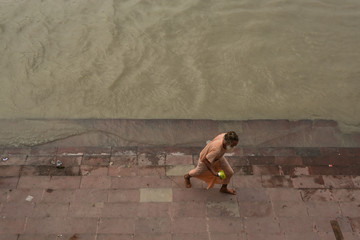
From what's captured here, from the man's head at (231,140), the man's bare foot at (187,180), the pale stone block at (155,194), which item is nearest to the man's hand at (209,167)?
the man's head at (231,140)

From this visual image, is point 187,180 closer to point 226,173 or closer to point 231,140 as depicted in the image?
point 226,173

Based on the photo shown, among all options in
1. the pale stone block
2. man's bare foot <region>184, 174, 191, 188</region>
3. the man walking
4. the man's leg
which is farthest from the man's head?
the pale stone block

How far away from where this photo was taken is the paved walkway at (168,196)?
15.3ft

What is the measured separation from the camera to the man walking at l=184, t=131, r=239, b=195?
3.85 metres

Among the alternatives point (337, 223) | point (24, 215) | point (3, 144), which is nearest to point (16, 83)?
point (3, 144)

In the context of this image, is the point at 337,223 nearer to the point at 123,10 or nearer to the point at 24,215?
the point at 24,215

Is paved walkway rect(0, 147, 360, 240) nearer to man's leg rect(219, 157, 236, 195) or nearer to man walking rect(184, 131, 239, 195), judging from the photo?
man's leg rect(219, 157, 236, 195)

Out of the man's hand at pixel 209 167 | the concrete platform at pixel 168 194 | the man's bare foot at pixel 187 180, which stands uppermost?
the man's hand at pixel 209 167

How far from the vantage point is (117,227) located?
15.3ft

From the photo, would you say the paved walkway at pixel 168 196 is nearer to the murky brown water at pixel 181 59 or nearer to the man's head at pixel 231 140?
the murky brown water at pixel 181 59

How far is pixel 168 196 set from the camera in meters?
5.02

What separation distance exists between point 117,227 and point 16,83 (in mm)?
4613

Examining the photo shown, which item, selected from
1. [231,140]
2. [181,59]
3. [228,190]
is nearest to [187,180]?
[228,190]

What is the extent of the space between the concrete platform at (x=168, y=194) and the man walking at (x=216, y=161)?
1.48 ft
